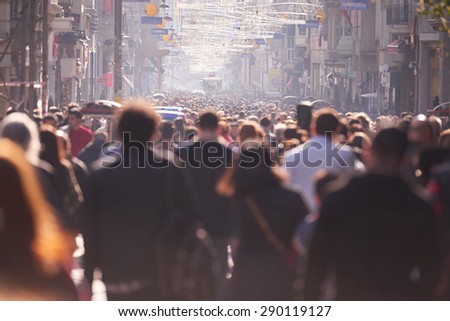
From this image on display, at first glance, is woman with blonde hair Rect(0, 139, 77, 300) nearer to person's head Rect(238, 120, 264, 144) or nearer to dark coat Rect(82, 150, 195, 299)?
dark coat Rect(82, 150, 195, 299)

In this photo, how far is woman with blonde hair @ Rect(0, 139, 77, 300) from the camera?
5.84 metres

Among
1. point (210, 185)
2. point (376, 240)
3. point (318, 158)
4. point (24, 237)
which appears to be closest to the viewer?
point (24, 237)

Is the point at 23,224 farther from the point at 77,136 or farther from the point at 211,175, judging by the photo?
the point at 77,136

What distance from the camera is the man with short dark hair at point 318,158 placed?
11391mm

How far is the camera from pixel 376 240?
746 centimetres

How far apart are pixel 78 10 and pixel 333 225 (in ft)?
211

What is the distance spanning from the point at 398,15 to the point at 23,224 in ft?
206

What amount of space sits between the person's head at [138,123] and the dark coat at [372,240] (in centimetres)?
167

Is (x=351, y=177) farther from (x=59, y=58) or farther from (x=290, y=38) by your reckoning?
(x=290, y=38)

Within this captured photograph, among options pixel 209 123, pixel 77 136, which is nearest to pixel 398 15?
pixel 77 136

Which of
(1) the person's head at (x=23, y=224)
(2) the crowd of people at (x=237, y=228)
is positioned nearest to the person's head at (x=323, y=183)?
(2) the crowd of people at (x=237, y=228)

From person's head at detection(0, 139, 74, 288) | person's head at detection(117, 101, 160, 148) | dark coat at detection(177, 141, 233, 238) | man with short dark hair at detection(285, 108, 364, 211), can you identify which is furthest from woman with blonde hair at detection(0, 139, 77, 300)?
dark coat at detection(177, 141, 233, 238)

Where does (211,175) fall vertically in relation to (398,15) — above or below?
below

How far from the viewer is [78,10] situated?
70.8 metres
